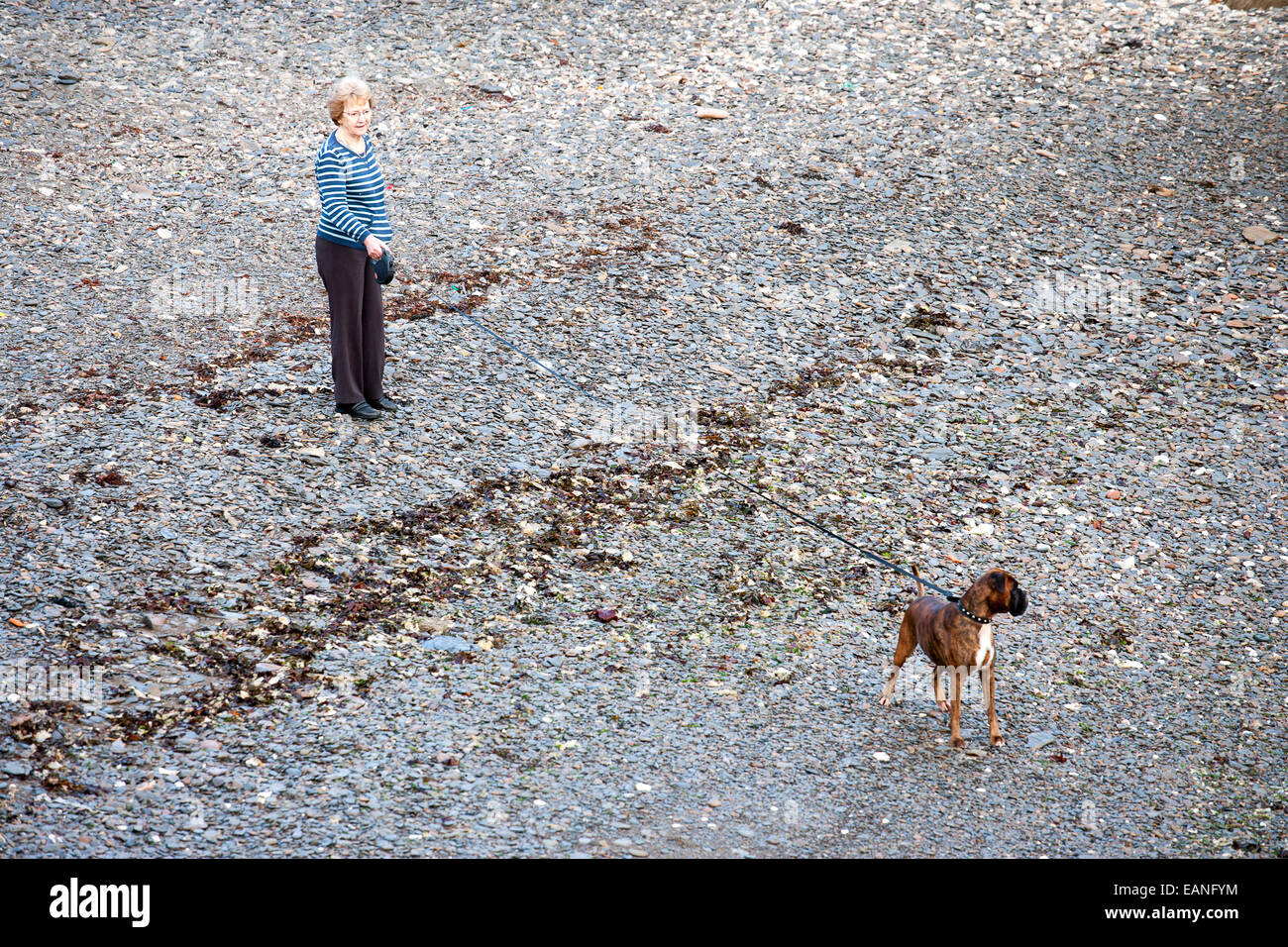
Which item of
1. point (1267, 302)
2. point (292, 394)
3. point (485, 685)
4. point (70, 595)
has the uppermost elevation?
point (1267, 302)

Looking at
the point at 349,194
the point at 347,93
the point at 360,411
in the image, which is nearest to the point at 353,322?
the point at 360,411

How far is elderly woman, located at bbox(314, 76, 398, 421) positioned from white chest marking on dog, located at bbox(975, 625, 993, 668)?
12.1ft

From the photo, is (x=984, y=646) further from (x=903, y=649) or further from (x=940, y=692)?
(x=940, y=692)

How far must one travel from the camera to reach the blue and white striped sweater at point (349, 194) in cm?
586

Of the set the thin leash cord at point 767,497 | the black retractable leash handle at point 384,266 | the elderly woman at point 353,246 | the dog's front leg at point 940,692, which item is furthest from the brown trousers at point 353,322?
the dog's front leg at point 940,692

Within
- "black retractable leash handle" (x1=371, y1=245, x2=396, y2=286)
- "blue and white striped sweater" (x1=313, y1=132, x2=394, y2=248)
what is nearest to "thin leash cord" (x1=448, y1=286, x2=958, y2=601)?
"black retractable leash handle" (x1=371, y1=245, x2=396, y2=286)

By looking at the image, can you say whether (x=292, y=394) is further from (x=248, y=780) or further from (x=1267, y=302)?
(x=1267, y=302)

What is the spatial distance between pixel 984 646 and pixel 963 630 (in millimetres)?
104

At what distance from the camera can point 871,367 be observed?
750 cm

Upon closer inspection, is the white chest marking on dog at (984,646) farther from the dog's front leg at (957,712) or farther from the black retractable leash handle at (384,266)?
the black retractable leash handle at (384,266)

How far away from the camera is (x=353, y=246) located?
6027 millimetres

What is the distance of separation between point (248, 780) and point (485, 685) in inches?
41.4

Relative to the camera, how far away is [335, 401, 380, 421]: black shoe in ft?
20.9
